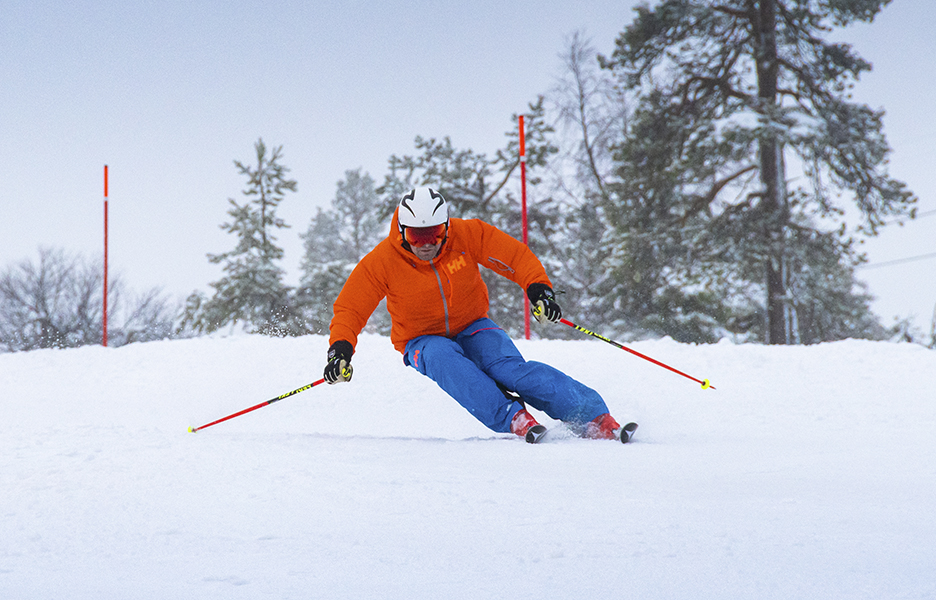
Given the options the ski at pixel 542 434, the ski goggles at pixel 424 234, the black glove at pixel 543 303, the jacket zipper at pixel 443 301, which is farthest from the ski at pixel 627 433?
the ski goggles at pixel 424 234

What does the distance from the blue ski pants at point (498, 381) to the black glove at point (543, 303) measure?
23cm

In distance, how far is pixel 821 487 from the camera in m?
2.21

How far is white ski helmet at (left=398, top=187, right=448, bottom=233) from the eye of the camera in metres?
3.25

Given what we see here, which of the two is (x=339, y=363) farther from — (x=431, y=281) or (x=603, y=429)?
(x=603, y=429)

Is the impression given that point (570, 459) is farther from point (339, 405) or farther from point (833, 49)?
point (833, 49)

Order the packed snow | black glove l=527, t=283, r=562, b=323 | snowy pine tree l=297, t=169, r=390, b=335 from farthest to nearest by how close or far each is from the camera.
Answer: snowy pine tree l=297, t=169, r=390, b=335 → black glove l=527, t=283, r=562, b=323 → the packed snow

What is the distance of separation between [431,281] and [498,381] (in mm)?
579

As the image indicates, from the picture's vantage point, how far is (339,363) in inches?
126

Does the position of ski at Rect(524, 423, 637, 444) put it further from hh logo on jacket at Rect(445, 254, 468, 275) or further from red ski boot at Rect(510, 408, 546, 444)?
hh logo on jacket at Rect(445, 254, 468, 275)

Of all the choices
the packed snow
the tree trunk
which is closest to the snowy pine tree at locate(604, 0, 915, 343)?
the tree trunk

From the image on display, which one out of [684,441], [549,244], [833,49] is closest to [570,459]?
[684,441]

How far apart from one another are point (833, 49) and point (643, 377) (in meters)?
10.0

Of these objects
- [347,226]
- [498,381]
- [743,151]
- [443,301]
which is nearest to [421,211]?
[443,301]

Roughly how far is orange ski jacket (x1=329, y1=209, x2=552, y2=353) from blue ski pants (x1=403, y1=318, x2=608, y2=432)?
0.13 meters
